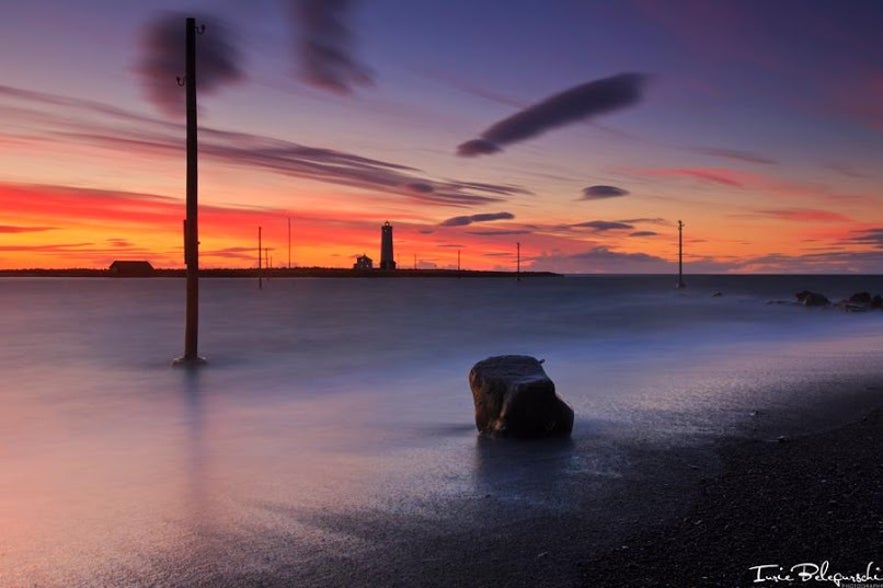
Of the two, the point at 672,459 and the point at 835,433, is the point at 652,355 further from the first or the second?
the point at 672,459

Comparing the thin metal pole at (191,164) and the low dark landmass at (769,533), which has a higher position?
the thin metal pole at (191,164)

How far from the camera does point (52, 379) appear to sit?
19.5 metres

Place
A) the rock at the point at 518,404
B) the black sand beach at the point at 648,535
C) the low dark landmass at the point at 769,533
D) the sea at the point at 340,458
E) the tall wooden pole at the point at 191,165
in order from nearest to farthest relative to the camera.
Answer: the low dark landmass at the point at 769,533, the black sand beach at the point at 648,535, the sea at the point at 340,458, the rock at the point at 518,404, the tall wooden pole at the point at 191,165

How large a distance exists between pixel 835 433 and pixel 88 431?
1169 cm

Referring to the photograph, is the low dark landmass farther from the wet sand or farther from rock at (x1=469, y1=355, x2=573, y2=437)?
rock at (x1=469, y1=355, x2=573, y2=437)

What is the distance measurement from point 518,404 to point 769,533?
4.15 m

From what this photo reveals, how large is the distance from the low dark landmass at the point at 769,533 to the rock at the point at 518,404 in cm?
242

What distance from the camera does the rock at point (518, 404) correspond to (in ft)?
30.5

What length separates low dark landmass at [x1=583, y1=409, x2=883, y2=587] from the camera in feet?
15.5

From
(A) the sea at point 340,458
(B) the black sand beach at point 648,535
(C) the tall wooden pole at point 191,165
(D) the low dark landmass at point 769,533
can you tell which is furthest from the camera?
(C) the tall wooden pole at point 191,165

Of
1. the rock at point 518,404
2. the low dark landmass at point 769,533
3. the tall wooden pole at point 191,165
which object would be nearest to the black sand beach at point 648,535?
the low dark landmass at point 769,533

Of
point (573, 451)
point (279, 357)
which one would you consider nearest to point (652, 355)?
Result: point (279, 357)

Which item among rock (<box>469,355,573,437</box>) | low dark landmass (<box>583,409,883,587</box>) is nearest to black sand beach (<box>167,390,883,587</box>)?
low dark landmass (<box>583,409,883,587</box>)

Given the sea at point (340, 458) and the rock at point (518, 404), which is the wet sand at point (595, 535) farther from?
the rock at point (518, 404)
